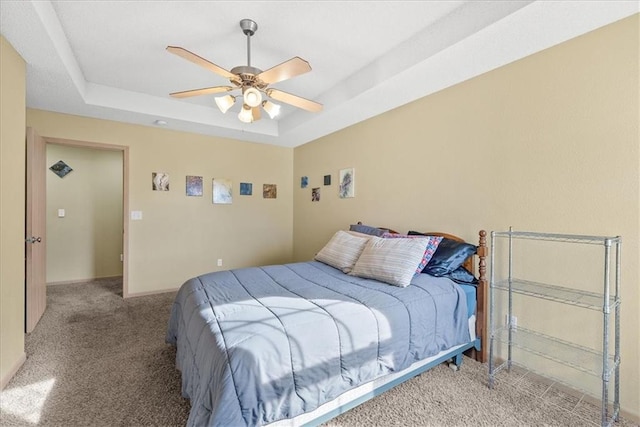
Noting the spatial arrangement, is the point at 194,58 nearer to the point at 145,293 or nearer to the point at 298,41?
the point at 298,41

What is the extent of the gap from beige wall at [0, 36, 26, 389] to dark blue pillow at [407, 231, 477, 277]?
3.07 metres

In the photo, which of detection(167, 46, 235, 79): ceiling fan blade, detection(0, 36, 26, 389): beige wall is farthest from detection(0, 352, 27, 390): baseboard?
detection(167, 46, 235, 79): ceiling fan blade

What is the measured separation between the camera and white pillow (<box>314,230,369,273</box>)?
8.89 ft

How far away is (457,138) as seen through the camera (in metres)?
2.60

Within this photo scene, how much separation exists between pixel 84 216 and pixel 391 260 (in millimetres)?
5101

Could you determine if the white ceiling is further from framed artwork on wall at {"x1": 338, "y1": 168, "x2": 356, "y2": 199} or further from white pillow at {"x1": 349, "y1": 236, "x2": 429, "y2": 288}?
white pillow at {"x1": 349, "y1": 236, "x2": 429, "y2": 288}

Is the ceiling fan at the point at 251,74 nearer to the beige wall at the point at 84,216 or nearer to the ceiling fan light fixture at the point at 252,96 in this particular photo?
the ceiling fan light fixture at the point at 252,96

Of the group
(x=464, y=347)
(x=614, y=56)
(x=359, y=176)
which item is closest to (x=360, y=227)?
(x=359, y=176)

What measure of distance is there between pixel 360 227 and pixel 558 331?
1.89m

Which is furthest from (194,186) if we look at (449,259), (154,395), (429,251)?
(449,259)

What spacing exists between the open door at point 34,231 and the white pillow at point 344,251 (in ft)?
9.32

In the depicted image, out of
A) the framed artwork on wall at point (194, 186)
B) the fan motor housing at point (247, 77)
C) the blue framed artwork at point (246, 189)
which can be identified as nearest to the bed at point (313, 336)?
the fan motor housing at point (247, 77)

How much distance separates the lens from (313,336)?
4.80ft

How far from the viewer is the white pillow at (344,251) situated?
2.71 metres
